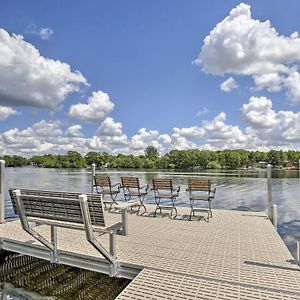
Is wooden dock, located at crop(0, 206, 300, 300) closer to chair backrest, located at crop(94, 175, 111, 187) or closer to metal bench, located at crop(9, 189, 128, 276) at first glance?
metal bench, located at crop(9, 189, 128, 276)

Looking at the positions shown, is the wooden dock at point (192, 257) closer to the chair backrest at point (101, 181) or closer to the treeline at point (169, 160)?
the chair backrest at point (101, 181)

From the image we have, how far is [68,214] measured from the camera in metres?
4.26

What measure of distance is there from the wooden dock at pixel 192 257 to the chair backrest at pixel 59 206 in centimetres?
85

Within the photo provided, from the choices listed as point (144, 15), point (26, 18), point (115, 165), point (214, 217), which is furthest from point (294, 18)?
point (115, 165)

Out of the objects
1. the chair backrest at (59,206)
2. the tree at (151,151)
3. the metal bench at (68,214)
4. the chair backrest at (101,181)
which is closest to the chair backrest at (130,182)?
the chair backrest at (101,181)

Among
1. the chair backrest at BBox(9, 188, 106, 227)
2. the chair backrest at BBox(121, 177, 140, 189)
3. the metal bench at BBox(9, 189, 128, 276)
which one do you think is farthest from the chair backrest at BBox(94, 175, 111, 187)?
the chair backrest at BBox(9, 188, 106, 227)

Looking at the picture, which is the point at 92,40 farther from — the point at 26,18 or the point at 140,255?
the point at 140,255

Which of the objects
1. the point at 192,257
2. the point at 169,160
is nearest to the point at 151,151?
the point at 169,160

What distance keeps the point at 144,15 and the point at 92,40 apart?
3.93 meters

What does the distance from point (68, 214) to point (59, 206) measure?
17cm

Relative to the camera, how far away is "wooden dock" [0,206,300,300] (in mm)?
3566

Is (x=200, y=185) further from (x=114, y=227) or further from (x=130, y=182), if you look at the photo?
(x=114, y=227)

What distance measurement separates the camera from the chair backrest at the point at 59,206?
13.6 ft

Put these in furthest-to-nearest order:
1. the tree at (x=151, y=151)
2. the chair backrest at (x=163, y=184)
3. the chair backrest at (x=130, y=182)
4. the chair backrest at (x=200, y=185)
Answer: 1. the tree at (x=151, y=151)
2. the chair backrest at (x=130, y=182)
3. the chair backrest at (x=163, y=184)
4. the chair backrest at (x=200, y=185)
